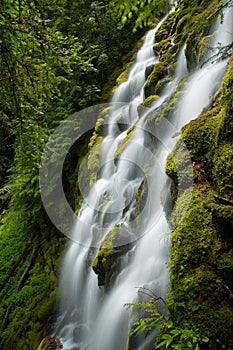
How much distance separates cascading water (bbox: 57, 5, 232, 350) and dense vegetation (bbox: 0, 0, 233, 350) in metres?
0.55

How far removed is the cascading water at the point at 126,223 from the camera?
12.6 ft

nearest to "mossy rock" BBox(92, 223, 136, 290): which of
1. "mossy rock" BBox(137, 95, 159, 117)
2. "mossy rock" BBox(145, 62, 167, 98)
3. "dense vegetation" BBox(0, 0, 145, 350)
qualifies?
"dense vegetation" BBox(0, 0, 145, 350)

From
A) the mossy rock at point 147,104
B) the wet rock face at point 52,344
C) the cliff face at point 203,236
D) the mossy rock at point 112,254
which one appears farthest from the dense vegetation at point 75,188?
the mossy rock at point 112,254

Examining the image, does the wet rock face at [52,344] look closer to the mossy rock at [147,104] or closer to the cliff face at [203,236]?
the cliff face at [203,236]

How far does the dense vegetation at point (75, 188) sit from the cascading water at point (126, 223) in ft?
1.81

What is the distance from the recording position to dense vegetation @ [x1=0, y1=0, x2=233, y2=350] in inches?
92.1

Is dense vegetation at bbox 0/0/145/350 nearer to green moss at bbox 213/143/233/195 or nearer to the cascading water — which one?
the cascading water

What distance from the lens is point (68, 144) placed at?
8195 mm

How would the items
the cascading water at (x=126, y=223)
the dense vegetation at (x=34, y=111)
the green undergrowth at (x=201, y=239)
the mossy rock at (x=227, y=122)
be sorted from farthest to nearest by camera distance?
the dense vegetation at (x=34, y=111) → the cascading water at (x=126, y=223) → the mossy rock at (x=227, y=122) → the green undergrowth at (x=201, y=239)

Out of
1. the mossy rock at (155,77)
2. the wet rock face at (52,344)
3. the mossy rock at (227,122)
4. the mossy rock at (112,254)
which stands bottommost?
the wet rock face at (52,344)

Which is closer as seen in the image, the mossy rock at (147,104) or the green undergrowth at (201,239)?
the green undergrowth at (201,239)

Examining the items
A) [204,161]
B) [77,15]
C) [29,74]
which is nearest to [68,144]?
[29,74]

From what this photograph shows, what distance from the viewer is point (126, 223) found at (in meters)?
4.73

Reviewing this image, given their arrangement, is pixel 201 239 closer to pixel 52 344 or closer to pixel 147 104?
pixel 52 344
